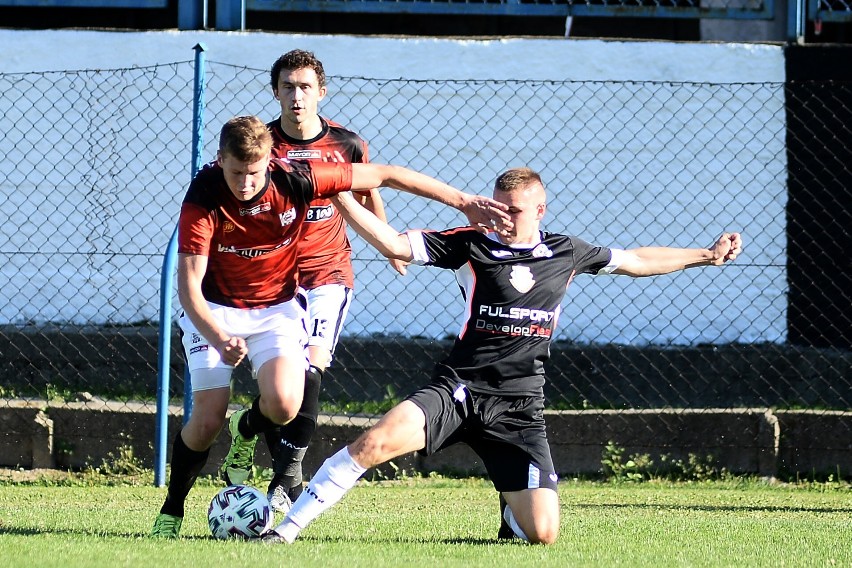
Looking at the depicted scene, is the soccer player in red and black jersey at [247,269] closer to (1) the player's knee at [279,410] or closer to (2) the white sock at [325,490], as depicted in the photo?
(1) the player's knee at [279,410]

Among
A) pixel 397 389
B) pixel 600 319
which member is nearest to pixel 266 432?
pixel 397 389

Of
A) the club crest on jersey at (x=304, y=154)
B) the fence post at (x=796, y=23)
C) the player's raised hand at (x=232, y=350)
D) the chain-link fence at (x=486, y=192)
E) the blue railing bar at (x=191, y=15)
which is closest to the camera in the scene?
the player's raised hand at (x=232, y=350)

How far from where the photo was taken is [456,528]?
564 cm

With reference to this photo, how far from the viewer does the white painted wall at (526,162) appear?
27.9ft

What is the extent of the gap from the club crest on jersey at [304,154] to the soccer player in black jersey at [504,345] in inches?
38.2

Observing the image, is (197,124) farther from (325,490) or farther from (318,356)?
(325,490)

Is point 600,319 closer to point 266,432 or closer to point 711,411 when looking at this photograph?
point 711,411

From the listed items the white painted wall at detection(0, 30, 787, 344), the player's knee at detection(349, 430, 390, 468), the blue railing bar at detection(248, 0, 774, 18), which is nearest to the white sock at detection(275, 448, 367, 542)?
the player's knee at detection(349, 430, 390, 468)


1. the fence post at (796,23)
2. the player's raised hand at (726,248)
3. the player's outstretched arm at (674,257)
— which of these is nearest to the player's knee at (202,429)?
the player's outstretched arm at (674,257)

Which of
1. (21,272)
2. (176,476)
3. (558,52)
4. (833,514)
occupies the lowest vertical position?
(833,514)

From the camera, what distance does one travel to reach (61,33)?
340 inches

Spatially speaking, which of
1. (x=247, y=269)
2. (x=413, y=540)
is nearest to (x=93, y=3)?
(x=247, y=269)

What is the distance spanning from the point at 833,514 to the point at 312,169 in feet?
11.6

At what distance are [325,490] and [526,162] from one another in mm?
4359
